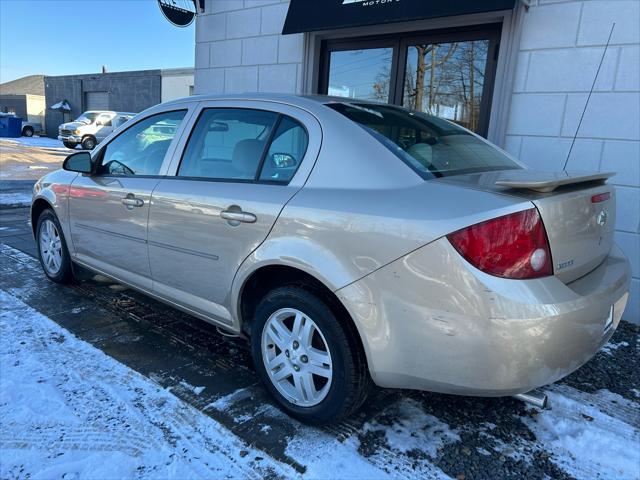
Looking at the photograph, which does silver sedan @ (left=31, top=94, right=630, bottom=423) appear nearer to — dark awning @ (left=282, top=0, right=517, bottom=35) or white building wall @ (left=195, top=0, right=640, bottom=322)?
white building wall @ (left=195, top=0, right=640, bottom=322)

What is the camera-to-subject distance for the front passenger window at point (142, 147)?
3.25 meters

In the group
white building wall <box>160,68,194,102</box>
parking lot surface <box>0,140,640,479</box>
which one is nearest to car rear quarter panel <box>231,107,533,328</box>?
parking lot surface <box>0,140,640,479</box>

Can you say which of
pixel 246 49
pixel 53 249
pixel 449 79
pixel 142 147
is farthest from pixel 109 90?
pixel 142 147

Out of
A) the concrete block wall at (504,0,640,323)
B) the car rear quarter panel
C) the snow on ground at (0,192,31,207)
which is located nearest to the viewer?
the car rear quarter panel

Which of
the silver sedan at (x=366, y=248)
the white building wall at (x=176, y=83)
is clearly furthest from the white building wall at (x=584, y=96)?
the white building wall at (x=176, y=83)

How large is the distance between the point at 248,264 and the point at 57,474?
4.00 feet

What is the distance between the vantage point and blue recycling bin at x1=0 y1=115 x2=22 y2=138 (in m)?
33.9

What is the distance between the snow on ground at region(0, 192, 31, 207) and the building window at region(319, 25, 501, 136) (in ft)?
19.6

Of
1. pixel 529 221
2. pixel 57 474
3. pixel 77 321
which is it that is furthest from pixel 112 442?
pixel 529 221

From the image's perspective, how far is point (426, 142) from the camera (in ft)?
8.61

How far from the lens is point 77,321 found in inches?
143

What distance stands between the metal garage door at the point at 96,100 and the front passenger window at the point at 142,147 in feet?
110

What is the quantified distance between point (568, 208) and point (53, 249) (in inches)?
163

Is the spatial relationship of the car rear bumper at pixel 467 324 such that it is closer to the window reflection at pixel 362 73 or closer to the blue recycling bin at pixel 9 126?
the window reflection at pixel 362 73
